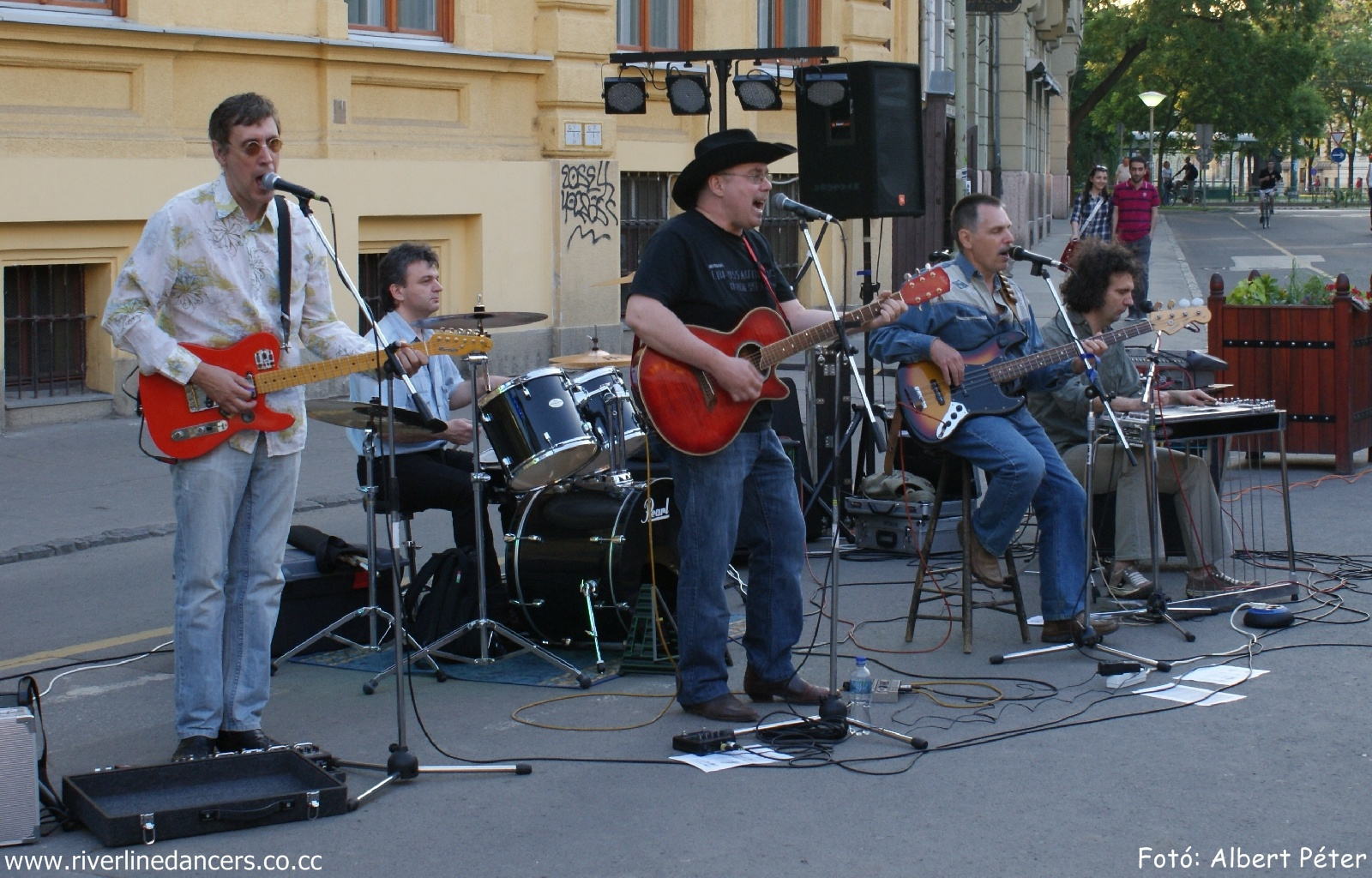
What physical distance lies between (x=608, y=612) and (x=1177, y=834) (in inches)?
104

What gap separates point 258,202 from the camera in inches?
209

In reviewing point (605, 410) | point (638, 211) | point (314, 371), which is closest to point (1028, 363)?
point (605, 410)

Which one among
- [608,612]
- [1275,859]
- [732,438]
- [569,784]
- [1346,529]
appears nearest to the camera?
[1275,859]

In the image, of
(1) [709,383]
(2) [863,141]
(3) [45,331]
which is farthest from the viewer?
(3) [45,331]

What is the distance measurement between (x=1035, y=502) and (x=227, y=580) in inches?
133

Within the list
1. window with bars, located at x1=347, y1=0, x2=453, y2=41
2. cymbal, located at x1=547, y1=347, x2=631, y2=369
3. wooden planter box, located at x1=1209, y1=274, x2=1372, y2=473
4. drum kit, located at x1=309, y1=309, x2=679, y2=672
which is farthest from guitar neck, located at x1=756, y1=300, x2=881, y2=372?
window with bars, located at x1=347, y1=0, x2=453, y2=41

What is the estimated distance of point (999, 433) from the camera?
22.5 ft

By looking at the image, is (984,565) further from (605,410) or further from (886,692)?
(605,410)

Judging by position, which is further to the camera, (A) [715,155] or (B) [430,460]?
(B) [430,460]

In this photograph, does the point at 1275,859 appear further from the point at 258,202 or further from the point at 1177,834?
the point at 258,202

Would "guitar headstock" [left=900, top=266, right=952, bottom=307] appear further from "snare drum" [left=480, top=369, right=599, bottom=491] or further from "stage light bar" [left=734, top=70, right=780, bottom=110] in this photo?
"stage light bar" [left=734, top=70, right=780, bottom=110]

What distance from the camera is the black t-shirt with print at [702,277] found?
570 cm

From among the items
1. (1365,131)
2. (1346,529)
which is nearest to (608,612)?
(1346,529)

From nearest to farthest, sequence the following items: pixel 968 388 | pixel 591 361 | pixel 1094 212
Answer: pixel 968 388 < pixel 591 361 < pixel 1094 212
